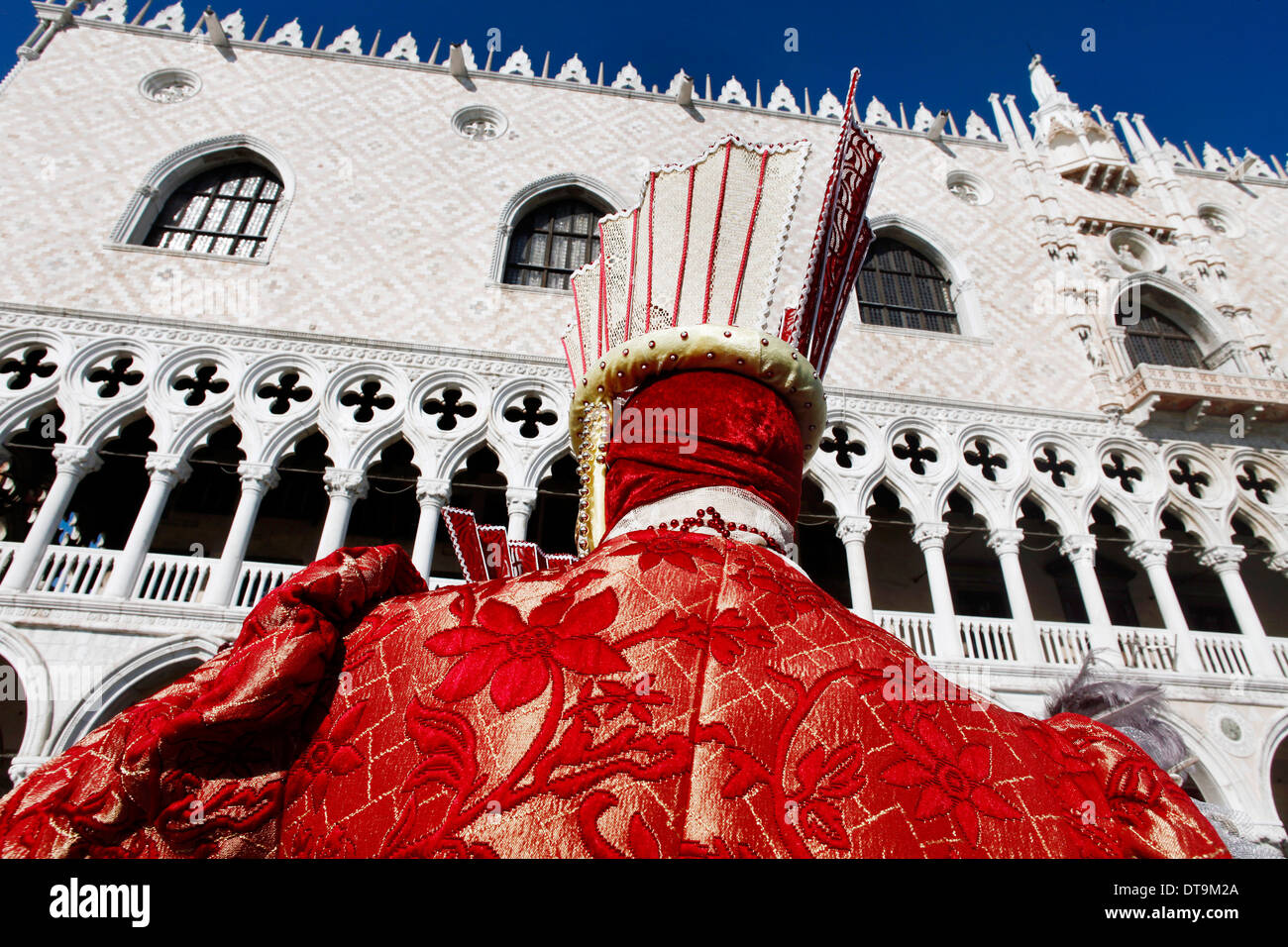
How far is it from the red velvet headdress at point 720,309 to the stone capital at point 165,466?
6.16 meters

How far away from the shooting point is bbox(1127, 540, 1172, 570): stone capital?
7203 mm

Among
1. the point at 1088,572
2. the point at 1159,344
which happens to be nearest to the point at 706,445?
the point at 1088,572

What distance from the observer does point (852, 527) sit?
23.0 ft

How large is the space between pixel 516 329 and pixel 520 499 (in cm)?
221

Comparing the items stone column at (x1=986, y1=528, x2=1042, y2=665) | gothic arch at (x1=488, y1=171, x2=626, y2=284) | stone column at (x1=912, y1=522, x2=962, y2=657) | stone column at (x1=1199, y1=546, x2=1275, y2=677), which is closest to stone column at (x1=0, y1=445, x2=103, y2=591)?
gothic arch at (x1=488, y1=171, x2=626, y2=284)

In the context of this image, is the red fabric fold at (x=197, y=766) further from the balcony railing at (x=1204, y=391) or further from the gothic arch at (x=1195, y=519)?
the balcony railing at (x=1204, y=391)

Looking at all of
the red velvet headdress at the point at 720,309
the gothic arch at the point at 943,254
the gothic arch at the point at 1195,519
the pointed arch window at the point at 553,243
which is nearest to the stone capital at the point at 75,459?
the pointed arch window at the point at 553,243

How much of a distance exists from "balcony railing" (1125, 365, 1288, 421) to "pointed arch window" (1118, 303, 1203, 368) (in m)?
1.29

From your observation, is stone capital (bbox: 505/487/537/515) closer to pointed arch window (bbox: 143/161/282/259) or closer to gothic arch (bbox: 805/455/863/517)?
gothic arch (bbox: 805/455/863/517)

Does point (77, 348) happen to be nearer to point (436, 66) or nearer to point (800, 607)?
point (436, 66)

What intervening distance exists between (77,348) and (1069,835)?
28.3 ft

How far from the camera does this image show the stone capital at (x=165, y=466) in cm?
627
